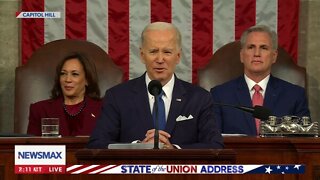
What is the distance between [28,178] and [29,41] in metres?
3.33

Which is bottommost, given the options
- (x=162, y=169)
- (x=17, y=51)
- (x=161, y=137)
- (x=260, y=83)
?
(x=162, y=169)

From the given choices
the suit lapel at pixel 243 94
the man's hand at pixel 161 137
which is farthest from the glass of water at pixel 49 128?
the suit lapel at pixel 243 94

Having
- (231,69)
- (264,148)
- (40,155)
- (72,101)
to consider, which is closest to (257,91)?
(231,69)

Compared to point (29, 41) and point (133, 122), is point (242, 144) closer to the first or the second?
point (133, 122)

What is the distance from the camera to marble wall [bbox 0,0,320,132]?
6.46m

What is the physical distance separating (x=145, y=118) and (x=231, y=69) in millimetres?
1994

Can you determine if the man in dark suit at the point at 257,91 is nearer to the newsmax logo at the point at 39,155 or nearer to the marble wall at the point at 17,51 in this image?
the marble wall at the point at 17,51

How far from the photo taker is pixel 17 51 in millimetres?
6461

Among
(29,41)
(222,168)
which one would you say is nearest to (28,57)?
(29,41)

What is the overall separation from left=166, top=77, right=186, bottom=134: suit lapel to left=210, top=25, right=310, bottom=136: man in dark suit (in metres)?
0.92

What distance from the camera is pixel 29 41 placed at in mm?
6383

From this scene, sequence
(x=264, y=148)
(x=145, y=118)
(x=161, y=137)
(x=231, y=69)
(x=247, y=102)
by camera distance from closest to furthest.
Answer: (x=161, y=137)
(x=145, y=118)
(x=264, y=148)
(x=247, y=102)
(x=231, y=69)

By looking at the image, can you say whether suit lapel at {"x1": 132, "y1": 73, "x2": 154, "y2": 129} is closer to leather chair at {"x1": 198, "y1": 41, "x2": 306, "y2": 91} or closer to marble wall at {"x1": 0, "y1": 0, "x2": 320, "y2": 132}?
leather chair at {"x1": 198, "y1": 41, "x2": 306, "y2": 91}

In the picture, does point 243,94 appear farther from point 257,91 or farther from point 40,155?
point 40,155
